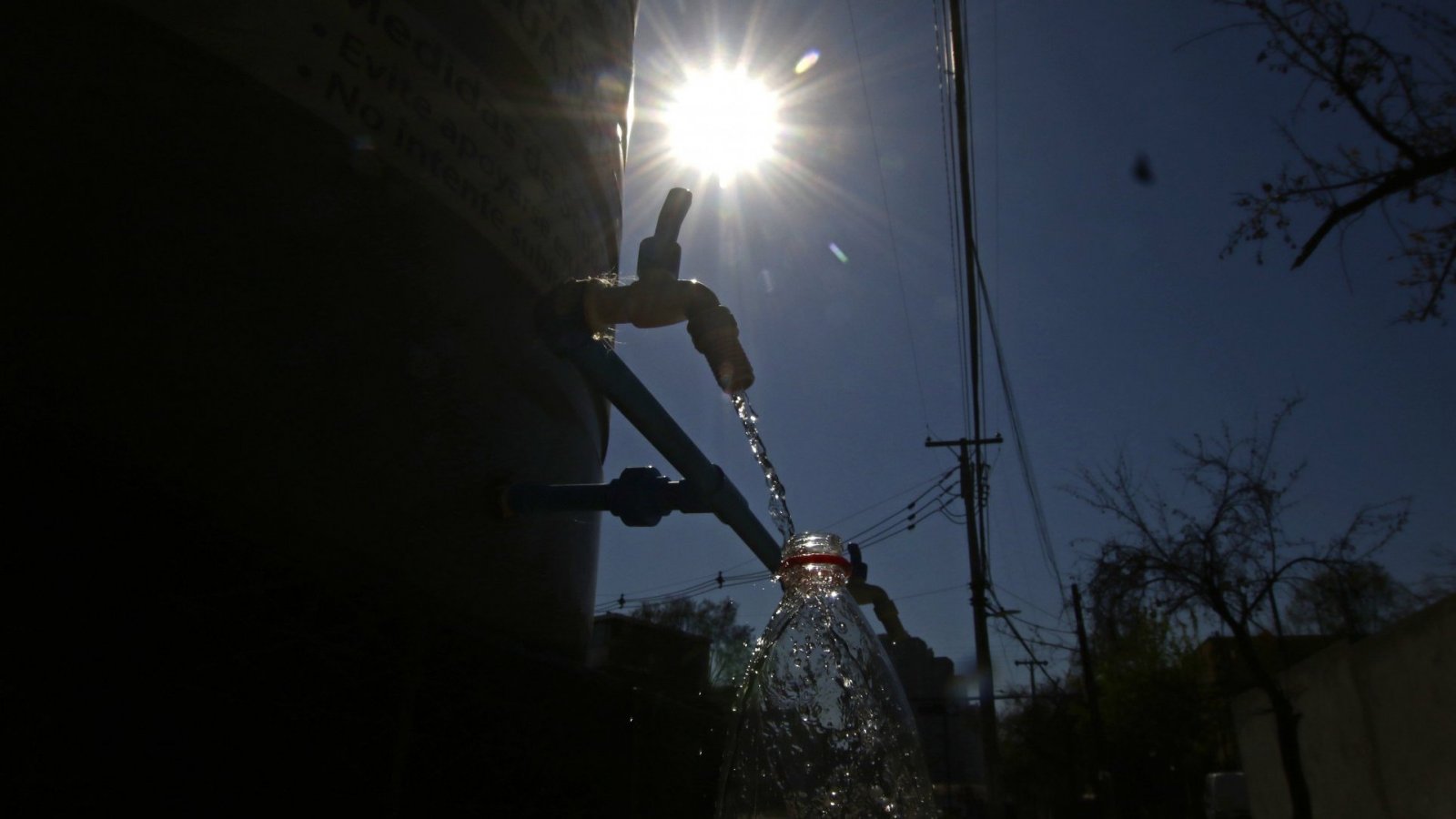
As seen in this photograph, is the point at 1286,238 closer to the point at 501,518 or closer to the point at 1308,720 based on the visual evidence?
the point at 501,518

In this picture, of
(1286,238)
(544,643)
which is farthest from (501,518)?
(1286,238)

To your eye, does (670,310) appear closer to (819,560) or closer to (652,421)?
(652,421)

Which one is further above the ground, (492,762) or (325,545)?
(325,545)

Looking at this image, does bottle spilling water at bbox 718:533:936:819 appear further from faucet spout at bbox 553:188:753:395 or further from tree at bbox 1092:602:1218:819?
tree at bbox 1092:602:1218:819

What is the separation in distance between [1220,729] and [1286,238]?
3649cm

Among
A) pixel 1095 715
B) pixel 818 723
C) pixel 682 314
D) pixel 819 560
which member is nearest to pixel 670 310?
pixel 682 314

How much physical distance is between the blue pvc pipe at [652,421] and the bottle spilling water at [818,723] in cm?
58

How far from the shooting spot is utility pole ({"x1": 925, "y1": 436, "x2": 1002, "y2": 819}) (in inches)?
790

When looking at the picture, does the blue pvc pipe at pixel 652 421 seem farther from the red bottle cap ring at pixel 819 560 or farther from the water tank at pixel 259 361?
the red bottle cap ring at pixel 819 560

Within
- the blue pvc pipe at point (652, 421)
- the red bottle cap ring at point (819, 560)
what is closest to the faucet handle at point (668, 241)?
the blue pvc pipe at point (652, 421)

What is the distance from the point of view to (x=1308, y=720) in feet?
42.7

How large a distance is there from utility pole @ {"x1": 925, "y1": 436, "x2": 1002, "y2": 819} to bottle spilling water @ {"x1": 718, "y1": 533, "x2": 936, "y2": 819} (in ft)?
52.4

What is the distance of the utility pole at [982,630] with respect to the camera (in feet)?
65.9

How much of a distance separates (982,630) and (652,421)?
20636 millimetres
